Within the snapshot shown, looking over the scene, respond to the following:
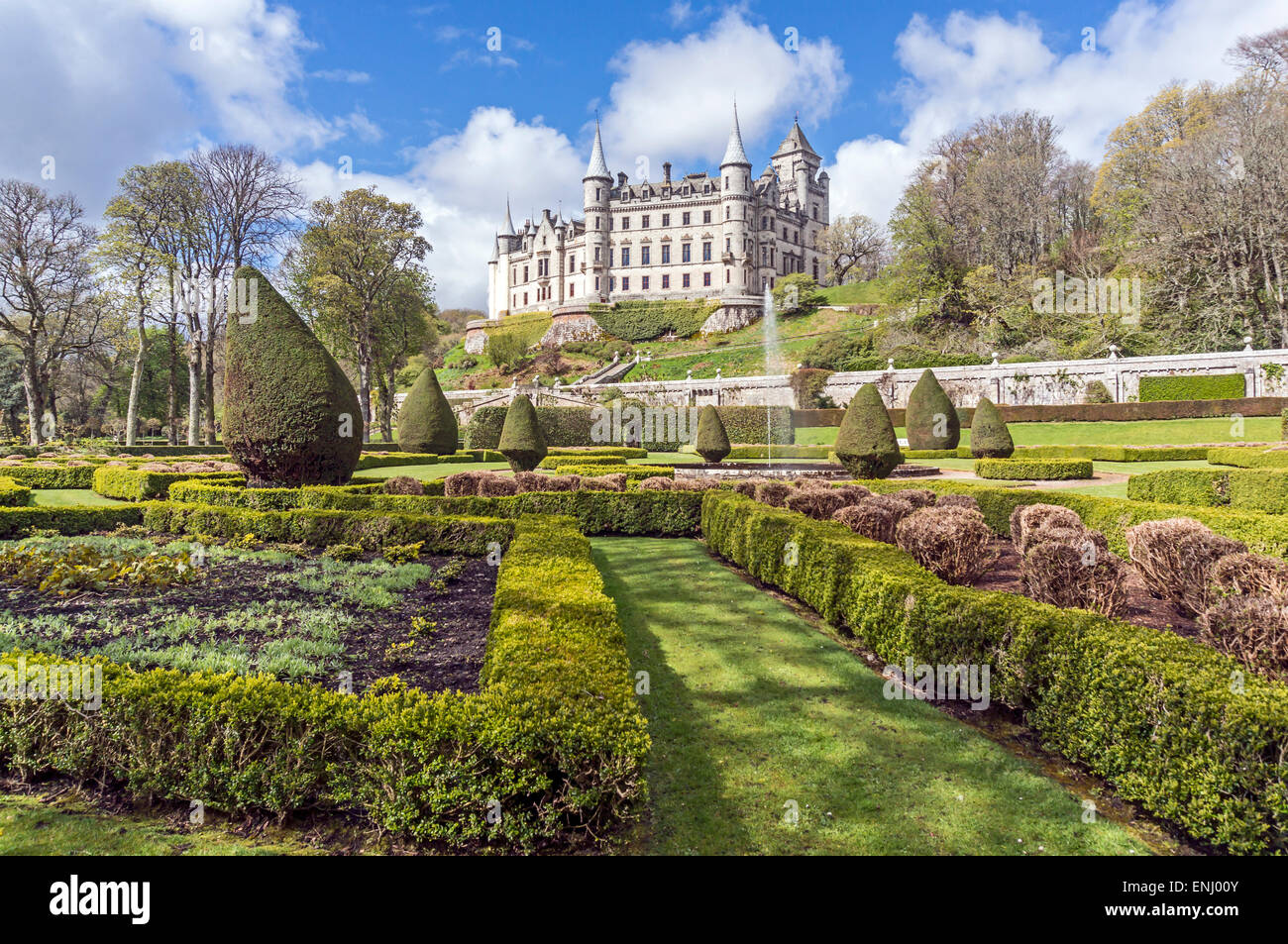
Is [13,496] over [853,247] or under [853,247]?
under

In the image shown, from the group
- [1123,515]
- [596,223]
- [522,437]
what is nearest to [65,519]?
[522,437]

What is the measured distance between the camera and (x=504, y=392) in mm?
44125

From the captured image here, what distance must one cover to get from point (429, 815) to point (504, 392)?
140 ft

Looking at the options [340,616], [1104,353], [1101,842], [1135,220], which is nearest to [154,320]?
[340,616]

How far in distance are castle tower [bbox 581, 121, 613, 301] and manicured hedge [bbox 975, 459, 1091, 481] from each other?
57487 mm

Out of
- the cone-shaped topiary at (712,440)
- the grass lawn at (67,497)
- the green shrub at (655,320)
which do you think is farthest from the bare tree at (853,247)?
the grass lawn at (67,497)

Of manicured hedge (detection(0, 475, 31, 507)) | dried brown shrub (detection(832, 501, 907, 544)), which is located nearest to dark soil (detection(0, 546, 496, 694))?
dried brown shrub (detection(832, 501, 907, 544))

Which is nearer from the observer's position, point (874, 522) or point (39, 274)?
point (874, 522)

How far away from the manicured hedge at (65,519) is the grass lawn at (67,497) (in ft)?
10.9

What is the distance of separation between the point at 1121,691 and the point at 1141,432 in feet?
91.0

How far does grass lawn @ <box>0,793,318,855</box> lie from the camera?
277 cm

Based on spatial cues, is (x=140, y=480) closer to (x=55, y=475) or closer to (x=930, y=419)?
(x=55, y=475)

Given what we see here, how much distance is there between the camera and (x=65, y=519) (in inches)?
377

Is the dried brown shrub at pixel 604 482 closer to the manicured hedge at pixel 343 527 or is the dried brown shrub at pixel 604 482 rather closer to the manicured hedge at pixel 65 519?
the manicured hedge at pixel 343 527
